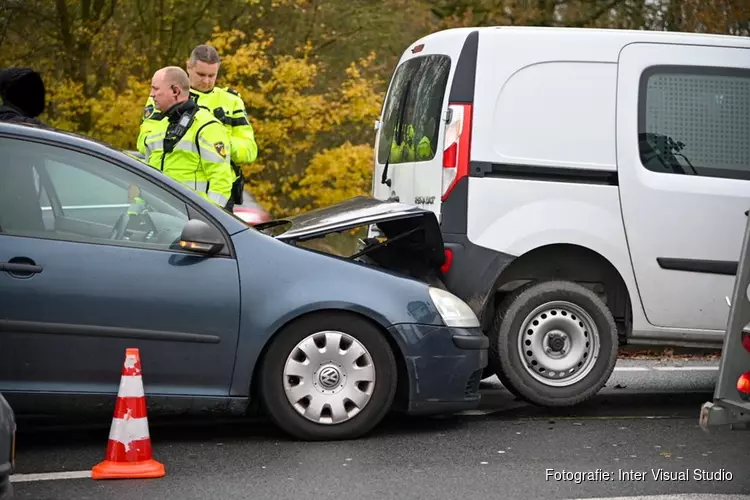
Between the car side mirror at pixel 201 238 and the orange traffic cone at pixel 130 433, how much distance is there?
28.3 inches

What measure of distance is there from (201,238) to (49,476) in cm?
130

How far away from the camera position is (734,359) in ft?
→ 18.7

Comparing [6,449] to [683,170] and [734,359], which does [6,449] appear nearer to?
[734,359]

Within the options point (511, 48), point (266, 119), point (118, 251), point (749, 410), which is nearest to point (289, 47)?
point (266, 119)

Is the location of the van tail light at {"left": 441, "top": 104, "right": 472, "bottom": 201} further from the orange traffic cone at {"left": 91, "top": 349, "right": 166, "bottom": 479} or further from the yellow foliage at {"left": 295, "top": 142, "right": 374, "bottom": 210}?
the yellow foliage at {"left": 295, "top": 142, "right": 374, "bottom": 210}

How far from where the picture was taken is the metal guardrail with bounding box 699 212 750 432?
5.65m

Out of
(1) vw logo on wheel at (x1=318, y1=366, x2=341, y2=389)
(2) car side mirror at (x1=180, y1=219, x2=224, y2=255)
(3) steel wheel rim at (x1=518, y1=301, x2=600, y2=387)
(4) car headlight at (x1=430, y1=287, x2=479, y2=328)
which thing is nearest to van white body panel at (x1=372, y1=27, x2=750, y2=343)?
(3) steel wheel rim at (x1=518, y1=301, x2=600, y2=387)

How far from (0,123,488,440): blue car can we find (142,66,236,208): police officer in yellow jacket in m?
1.65

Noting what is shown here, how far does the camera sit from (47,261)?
6098 millimetres

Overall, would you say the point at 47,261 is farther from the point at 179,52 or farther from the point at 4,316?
the point at 179,52

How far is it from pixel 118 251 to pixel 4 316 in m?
0.59

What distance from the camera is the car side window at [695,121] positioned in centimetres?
755

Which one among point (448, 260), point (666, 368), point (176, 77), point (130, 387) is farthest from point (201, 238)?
point (666, 368)

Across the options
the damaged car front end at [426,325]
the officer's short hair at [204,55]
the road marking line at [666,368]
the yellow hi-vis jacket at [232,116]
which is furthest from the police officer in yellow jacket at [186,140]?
the road marking line at [666,368]
